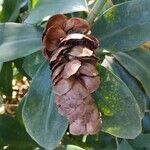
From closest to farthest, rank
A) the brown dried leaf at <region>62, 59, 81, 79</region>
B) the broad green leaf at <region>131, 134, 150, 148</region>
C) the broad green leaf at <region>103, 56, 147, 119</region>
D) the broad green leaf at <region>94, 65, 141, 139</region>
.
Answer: the brown dried leaf at <region>62, 59, 81, 79</region> → the broad green leaf at <region>94, 65, 141, 139</region> → the broad green leaf at <region>103, 56, 147, 119</region> → the broad green leaf at <region>131, 134, 150, 148</region>

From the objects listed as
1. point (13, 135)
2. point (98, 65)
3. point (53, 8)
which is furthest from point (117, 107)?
point (13, 135)

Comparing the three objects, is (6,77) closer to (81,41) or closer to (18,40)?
(18,40)

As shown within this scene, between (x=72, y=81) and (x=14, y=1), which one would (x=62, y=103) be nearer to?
(x=72, y=81)

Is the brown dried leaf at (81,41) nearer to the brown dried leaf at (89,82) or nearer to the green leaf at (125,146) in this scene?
the brown dried leaf at (89,82)

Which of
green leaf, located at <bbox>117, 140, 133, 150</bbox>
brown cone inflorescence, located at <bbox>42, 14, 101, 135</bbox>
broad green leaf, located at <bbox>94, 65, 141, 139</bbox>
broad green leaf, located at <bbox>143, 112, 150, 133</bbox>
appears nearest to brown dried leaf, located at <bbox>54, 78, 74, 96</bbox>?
brown cone inflorescence, located at <bbox>42, 14, 101, 135</bbox>

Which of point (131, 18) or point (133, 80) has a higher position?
point (131, 18)

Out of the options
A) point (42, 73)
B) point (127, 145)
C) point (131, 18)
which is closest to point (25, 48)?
point (42, 73)

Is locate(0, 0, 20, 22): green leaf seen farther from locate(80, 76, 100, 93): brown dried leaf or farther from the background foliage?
locate(80, 76, 100, 93): brown dried leaf
